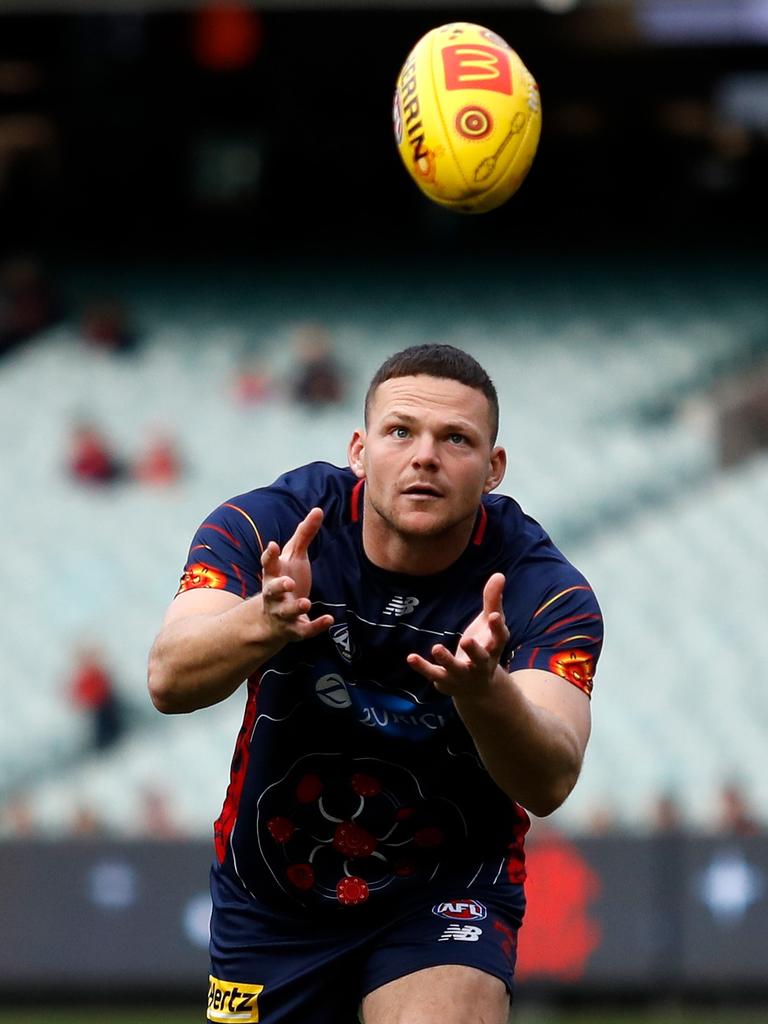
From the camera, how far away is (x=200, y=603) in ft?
14.7

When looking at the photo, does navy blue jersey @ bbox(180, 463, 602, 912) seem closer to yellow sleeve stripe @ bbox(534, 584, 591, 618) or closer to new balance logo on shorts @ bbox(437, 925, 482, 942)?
yellow sleeve stripe @ bbox(534, 584, 591, 618)

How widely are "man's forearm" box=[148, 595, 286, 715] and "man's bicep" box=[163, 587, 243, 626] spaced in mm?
53

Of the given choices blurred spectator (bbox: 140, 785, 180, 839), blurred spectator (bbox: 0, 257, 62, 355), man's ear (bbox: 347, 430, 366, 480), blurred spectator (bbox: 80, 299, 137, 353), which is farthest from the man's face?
blurred spectator (bbox: 0, 257, 62, 355)

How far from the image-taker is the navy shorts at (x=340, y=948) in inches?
185

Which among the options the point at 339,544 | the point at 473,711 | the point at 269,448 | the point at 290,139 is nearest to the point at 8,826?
the point at 269,448

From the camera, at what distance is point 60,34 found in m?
15.5

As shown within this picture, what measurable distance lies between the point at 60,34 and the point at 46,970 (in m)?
8.61

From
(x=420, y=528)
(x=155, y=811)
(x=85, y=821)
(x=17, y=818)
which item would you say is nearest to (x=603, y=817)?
(x=155, y=811)

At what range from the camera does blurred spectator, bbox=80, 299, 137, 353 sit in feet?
50.2

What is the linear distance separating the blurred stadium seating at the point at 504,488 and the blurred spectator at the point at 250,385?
88 mm

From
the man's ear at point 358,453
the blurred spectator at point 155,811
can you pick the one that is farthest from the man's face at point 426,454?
the blurred spectator at point 155,811

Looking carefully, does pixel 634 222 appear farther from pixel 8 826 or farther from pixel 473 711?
pixel 473 711

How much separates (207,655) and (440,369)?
1054mm

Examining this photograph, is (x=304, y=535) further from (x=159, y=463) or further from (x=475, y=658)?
(x=159, y=463)
